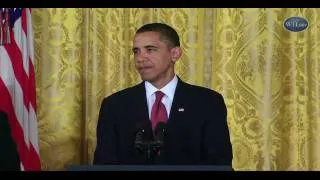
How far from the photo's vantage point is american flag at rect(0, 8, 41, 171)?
3031 mm

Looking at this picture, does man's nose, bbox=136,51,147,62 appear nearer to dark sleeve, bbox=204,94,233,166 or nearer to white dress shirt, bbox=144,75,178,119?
white dress shirt, bbox=144,75,178,119

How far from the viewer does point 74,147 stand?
3.60 metres

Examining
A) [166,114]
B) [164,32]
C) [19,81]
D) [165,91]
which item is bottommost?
[166,114]

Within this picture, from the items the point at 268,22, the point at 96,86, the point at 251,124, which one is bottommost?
the point at 251,124

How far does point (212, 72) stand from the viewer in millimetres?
3596

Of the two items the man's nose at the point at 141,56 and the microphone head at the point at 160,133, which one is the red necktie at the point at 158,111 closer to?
the man's nose at the point at 141,56

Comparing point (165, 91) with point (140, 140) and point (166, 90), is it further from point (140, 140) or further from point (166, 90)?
point (140, 140)

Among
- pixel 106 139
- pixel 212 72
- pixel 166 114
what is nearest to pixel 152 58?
pixel 166 114

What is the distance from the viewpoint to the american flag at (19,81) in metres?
3.03

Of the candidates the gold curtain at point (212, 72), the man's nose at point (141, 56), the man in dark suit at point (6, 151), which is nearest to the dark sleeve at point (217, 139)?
the man's nose at point (141, 56)

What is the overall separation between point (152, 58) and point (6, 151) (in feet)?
2.51
